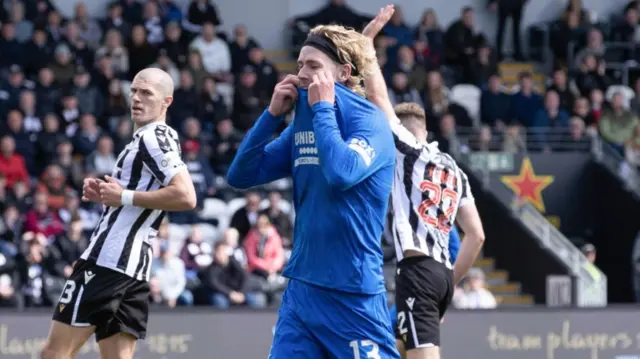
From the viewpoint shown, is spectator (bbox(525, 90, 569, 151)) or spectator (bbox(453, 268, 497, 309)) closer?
spectator (bbox(453, 268, 497, 309))

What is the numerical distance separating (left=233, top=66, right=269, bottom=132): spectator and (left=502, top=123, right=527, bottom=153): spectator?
356 cm

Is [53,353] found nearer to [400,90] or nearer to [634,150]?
[400,90]

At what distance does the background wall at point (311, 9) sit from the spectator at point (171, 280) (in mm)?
7378

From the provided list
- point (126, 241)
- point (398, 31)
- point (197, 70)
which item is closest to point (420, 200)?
point (126, 241)

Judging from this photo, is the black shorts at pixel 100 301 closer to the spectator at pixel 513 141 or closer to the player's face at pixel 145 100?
the player's face at pixel 145 100

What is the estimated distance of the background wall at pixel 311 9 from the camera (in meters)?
22.7

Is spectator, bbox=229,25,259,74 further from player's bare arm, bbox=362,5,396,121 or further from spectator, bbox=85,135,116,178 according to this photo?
player's bare arm, bbox=362,5,396,121

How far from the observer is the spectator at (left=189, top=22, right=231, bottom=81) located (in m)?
20.1

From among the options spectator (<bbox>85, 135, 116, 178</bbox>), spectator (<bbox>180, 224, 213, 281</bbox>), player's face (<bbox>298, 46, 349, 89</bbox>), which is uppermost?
player's face (<bbox>298, 46, 349, 89</bbox>)

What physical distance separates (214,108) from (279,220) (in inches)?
121

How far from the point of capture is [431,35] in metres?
22.2

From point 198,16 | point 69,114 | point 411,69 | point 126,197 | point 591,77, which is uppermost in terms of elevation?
point 198,16

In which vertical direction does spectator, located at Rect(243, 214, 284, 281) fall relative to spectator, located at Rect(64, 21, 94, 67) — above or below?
below

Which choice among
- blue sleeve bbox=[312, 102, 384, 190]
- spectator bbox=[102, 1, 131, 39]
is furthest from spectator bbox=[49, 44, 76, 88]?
blue sleeve bbox=[312, 102, 384, 190]
